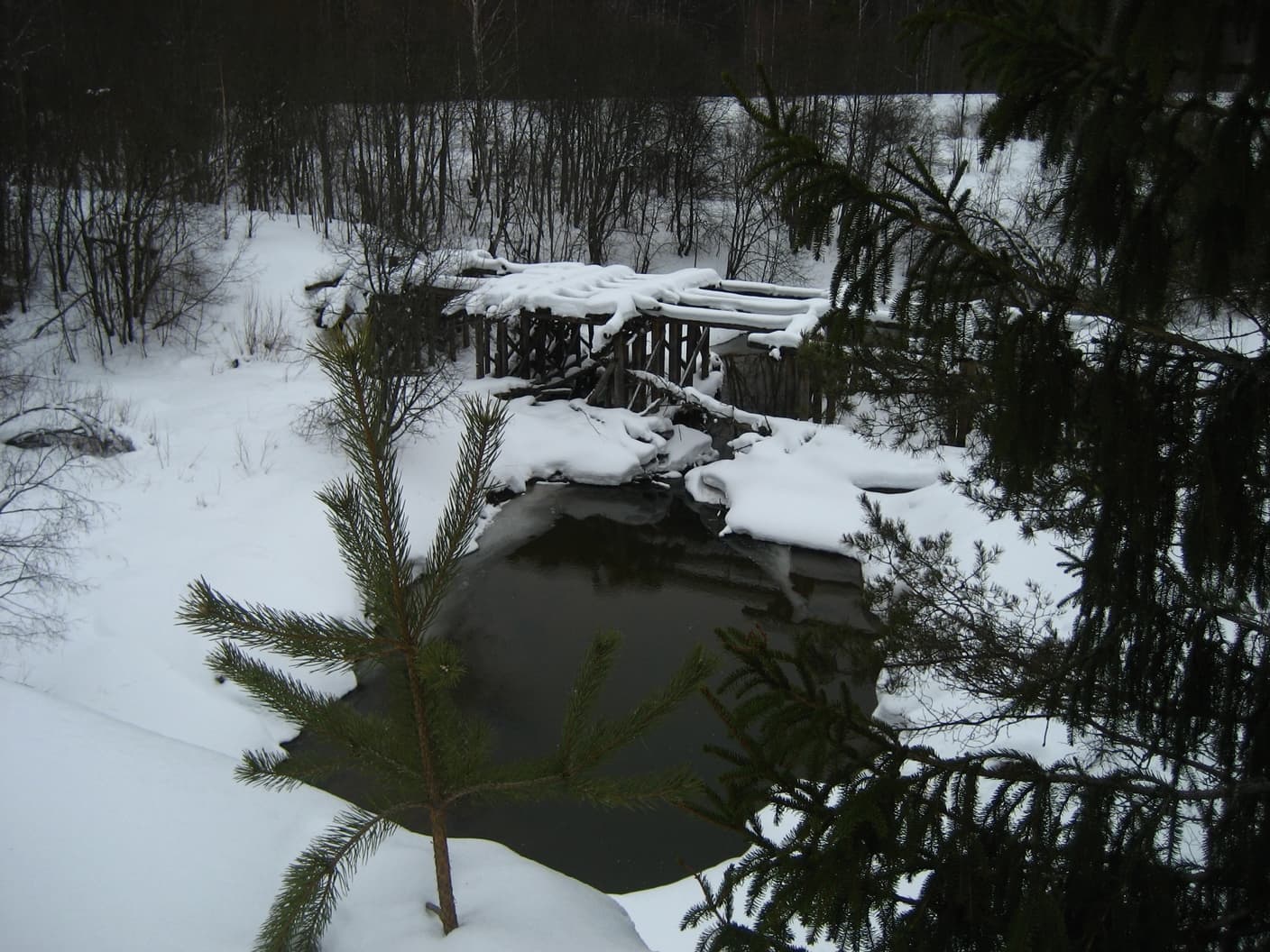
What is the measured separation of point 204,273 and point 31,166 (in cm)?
358

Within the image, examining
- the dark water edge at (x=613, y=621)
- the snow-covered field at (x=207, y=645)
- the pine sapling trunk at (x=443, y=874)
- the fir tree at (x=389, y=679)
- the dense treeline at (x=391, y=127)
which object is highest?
the dense treeline at (x=391, y=127)

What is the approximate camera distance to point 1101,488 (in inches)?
108

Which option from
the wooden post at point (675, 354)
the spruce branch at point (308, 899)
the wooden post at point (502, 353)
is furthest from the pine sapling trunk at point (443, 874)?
the wooden post at point (675, 354)

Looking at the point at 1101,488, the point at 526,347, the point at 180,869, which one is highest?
the point at 1101,488

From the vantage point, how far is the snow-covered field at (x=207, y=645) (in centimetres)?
345

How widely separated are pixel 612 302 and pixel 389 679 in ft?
47.5

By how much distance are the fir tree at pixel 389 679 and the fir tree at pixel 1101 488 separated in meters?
0.68

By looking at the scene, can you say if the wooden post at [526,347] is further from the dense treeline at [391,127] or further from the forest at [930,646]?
the forest at [930,646]

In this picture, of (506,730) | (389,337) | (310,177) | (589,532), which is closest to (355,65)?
(310,177)

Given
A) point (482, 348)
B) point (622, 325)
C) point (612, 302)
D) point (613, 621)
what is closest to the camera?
point (613, 621)

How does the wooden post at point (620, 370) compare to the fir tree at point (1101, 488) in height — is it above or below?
below

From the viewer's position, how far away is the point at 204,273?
20.1m

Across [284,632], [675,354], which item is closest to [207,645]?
[284,632]

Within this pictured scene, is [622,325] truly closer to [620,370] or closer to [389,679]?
[620,370]
